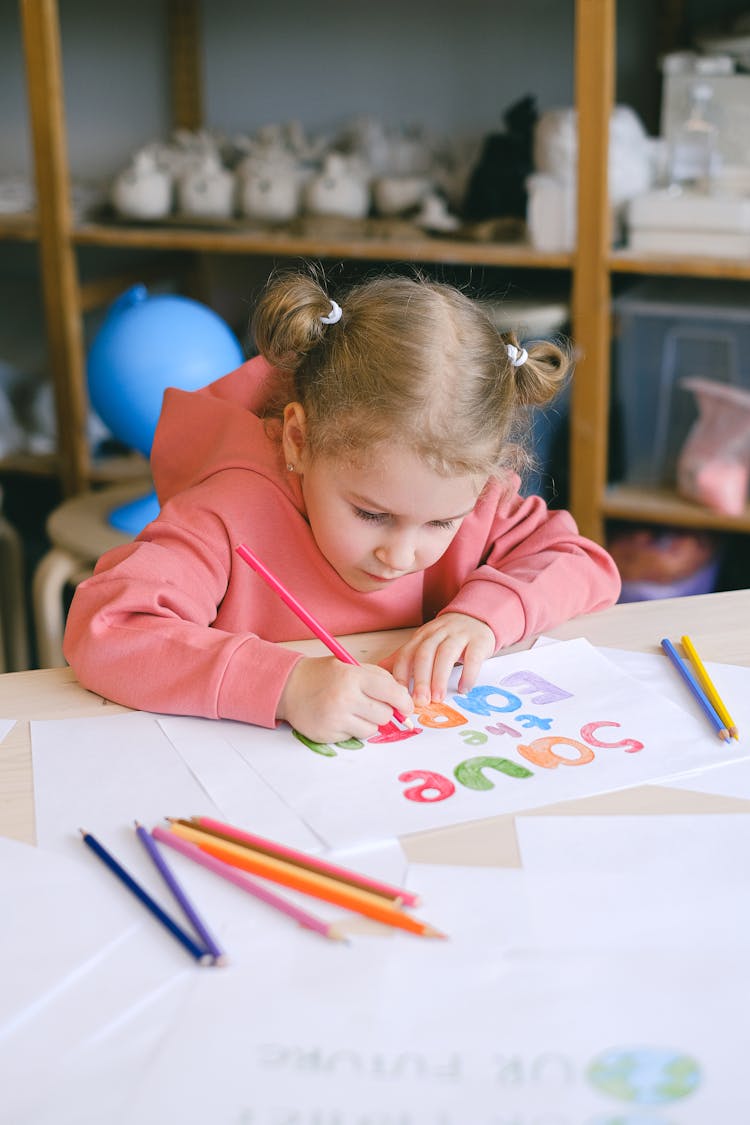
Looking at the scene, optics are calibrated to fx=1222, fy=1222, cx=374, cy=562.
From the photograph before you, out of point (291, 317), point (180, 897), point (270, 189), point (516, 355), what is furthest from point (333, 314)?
point (270, 189)

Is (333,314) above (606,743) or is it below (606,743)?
above

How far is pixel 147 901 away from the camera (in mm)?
580

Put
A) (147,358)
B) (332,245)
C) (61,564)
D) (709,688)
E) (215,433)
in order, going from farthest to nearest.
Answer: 1. (332,245)
2. (61,564)
3. (147,358)
4. (215,433)
5. (709,688)

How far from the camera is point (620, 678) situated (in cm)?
83

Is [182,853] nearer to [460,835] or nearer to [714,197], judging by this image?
[460,835]

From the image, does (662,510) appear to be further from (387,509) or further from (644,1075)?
(644,1075)

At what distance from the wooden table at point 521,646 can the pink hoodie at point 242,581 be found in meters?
0.02

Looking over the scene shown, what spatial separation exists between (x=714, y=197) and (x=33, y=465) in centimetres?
129

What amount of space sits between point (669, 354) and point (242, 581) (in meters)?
1.18

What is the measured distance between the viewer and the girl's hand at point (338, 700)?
29.2 inches

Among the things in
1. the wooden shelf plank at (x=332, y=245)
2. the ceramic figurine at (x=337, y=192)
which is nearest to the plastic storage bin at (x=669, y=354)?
the wooden shelf plank at (x=332, y=245)

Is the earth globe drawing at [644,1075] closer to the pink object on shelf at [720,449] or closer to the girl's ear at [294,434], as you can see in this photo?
the girl's ear at [294,434]

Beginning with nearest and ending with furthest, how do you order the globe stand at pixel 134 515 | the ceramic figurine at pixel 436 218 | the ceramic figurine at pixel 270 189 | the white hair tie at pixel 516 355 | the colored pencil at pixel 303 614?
the colored pencil at pixel 303 614, the white hair tie at pixel 516 355, the globe stand at pixel 134 515, the ceramic figurine at pixel 436 218, the ceramic figurine at pixel 270 189

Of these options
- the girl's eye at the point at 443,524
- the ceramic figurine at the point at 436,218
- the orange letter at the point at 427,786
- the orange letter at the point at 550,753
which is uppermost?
the ceramic figurine at the point at 436,218
